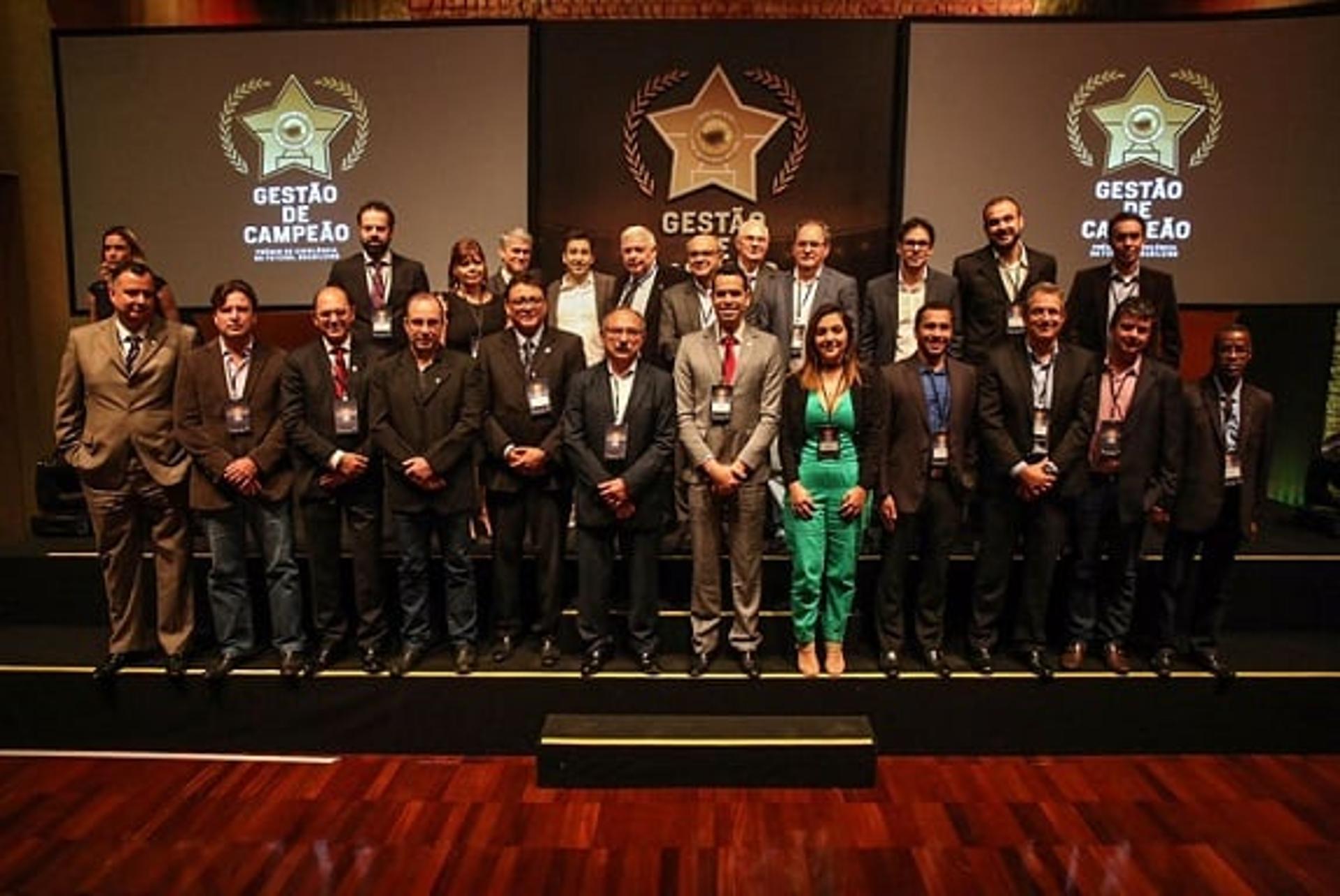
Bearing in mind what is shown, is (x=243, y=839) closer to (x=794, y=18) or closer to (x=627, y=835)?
(x=627, y=835)

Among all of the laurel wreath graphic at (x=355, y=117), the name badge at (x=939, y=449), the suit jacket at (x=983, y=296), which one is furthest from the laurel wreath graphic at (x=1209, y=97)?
the laurel wreath graphic at (x=355, y=117)

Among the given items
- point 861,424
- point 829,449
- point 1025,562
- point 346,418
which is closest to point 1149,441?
point 1025,562

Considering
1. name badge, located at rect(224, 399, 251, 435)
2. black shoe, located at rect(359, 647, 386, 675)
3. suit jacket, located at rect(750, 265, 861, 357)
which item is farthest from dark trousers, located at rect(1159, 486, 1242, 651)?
name badge, located at rect(224, 399, 251, 435)

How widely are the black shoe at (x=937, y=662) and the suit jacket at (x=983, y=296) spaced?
1.27m

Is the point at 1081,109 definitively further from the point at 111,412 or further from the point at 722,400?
the point at 111,412

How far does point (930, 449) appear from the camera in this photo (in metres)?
3.54

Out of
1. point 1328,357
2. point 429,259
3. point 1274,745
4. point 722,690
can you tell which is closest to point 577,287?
point 429,259

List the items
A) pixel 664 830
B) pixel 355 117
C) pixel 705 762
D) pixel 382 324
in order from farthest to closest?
pixel 355 117
pixel 382 324
pixel 705 762
pixel 664 830

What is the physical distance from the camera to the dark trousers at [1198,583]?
3637mm

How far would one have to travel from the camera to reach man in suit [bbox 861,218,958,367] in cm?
390

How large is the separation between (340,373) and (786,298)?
6.02 feet

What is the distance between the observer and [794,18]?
497 cm

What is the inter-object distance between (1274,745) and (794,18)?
3997mm

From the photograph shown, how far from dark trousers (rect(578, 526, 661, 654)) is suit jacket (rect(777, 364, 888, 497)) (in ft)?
1.92
